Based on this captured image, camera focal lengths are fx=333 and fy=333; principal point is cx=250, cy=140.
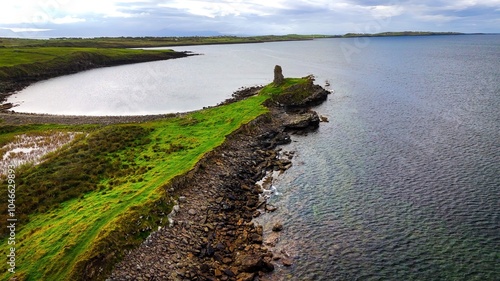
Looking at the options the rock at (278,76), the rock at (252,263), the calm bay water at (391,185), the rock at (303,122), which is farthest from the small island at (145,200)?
the rock at (278,76)

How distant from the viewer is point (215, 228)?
118ft

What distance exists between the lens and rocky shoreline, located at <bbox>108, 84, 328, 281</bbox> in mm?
28891

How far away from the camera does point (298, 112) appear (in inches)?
3487

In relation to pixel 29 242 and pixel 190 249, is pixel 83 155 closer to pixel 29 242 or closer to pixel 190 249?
pixel 29 242

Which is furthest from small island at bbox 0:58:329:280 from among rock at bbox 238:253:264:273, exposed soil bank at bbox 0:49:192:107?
exposed soil bank at bbox 0:49:192:107

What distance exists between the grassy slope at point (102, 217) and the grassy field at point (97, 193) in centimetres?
8

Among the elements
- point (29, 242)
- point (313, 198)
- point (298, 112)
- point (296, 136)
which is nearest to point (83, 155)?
point (29, 242)

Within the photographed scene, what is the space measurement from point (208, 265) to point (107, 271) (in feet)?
27.8

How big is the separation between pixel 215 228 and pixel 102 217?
11418 millimetres

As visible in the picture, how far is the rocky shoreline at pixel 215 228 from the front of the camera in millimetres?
28891

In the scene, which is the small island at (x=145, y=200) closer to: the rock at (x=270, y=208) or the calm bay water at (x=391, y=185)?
the rock at (x=270, y=208)

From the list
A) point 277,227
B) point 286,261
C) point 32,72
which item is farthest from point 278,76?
point 32,72

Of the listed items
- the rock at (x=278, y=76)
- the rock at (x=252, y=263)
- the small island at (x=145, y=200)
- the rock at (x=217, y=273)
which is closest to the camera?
the small island at (x=145, y=200)

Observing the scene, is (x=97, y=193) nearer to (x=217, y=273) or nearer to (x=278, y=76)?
(x=217, y=273)
